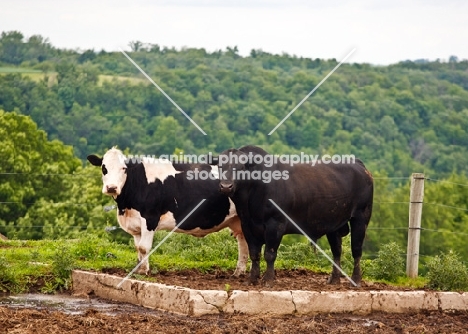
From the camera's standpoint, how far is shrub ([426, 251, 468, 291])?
1529 cm

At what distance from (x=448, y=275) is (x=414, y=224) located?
3010 millimetres

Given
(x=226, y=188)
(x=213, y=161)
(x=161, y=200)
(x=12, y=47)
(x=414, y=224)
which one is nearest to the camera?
(x=226, y=188)

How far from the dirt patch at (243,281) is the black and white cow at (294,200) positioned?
0.33 meters

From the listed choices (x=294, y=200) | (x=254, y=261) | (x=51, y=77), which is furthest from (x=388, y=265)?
(x=51, y=77)

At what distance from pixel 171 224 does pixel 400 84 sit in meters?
140

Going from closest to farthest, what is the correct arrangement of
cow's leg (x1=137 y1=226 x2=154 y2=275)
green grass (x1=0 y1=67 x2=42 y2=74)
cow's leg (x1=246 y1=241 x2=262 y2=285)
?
cow's leg (x1=246 y1=241 x2=262 y2=285) < cow's leg (x1=137 y1=226 x2=154 y2=275) < green grass (x1=0 y1=67 x2=42 y2=74)

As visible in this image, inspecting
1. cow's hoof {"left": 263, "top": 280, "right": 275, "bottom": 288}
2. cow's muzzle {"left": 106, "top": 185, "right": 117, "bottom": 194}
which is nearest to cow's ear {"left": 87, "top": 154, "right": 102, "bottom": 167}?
cow's muzzle {"left": 106, "top": 185, "right": 117, "bottom": 194}

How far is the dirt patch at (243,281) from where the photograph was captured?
14.0 m

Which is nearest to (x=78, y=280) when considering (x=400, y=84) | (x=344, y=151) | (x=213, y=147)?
(x=213, y=147)

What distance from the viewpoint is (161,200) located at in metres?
15.6

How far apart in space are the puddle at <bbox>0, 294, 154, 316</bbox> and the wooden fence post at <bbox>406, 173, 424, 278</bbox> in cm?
661

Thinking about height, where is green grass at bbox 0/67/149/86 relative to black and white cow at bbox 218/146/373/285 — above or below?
below

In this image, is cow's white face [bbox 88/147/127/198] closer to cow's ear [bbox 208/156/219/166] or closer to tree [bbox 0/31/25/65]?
cow's ear [bbox 208/156/219/166]

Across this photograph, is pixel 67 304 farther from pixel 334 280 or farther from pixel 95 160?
pixel 334 280
